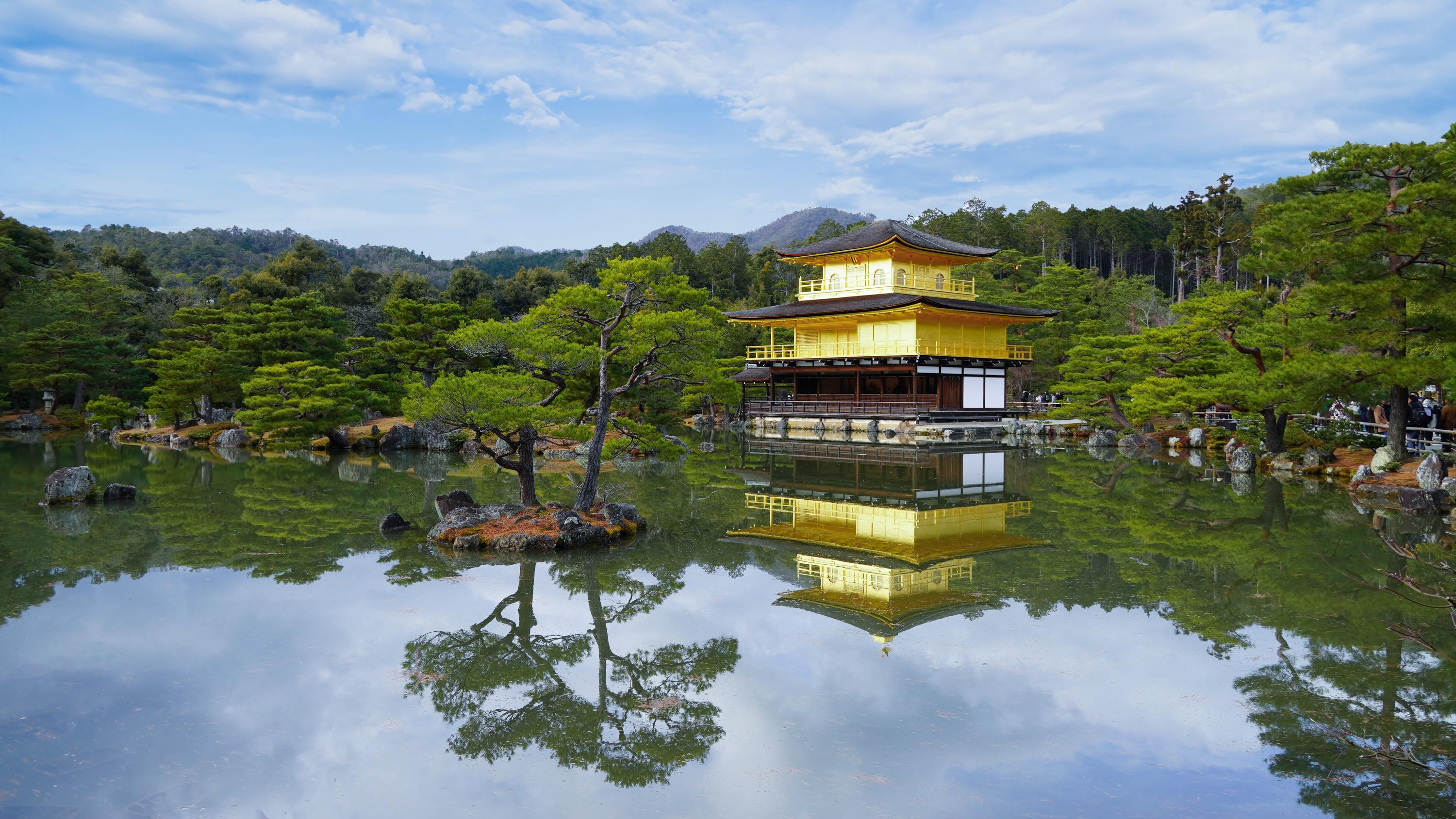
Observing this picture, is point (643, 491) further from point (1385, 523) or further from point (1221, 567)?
point (1385, 523)

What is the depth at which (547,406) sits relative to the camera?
11992mm

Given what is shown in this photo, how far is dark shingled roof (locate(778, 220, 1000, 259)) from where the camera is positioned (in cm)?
3266

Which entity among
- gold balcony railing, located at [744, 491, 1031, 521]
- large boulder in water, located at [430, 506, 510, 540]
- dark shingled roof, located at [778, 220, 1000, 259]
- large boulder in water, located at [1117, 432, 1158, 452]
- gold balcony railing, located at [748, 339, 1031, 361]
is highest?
dark shingled roof, located at [778, 220, 1000, 259]

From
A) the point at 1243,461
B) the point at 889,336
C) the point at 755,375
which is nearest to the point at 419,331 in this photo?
the point at 755,375

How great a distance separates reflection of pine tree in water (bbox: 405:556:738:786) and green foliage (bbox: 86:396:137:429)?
2819 centimetres

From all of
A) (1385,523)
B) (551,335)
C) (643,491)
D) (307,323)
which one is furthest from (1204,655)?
(307,323)

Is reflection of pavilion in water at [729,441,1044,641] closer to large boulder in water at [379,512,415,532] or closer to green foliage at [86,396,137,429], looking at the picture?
large boulder in water at [379,512,415,532]

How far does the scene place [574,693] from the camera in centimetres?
632

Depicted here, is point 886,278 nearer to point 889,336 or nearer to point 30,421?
point 889,336

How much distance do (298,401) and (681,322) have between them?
16906mm

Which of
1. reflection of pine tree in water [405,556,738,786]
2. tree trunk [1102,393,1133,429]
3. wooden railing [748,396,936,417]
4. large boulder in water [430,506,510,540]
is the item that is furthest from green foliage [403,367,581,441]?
tree trunk [1102,393,1133,429]

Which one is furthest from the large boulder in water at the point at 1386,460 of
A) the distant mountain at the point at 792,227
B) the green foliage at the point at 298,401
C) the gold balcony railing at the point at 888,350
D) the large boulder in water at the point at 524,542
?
the distant mountain at the point at 792,227

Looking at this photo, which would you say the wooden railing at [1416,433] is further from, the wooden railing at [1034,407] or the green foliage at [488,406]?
the green foliage at [488,406]

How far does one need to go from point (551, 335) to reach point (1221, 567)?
917 cm
